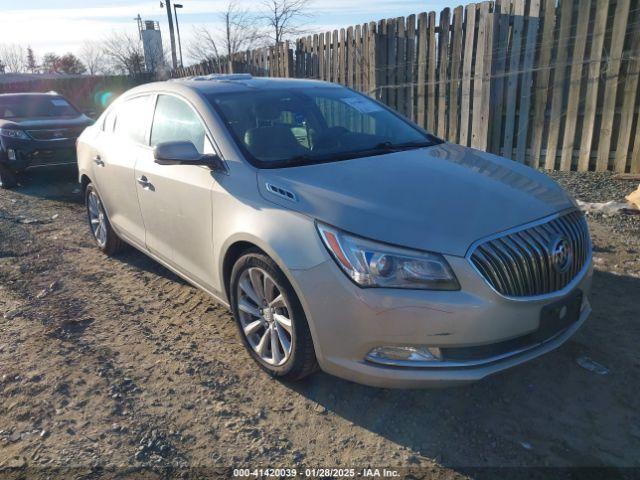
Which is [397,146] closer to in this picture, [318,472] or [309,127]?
[309,127]

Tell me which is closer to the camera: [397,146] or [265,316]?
[265,316]

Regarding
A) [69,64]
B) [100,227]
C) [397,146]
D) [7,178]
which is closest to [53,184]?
[7,178]

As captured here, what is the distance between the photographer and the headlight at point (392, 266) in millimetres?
2352

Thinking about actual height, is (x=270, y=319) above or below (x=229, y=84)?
below

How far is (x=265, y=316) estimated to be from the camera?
3.03 metres

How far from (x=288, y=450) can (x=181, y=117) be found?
2.43 m

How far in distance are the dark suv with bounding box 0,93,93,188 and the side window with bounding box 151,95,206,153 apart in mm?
5766

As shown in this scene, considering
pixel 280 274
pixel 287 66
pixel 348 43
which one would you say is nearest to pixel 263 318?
pixel 280 274

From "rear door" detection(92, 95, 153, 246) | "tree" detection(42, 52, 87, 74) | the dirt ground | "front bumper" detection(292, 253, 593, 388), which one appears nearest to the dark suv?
"rear door" detection(92, 95, 153, 246)

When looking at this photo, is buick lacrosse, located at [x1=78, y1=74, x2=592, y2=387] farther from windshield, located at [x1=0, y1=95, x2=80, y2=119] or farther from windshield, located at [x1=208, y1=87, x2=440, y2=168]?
windshield, located at [x1=0, y1=95, x2=80, y2=119]

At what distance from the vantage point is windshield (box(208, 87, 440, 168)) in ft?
10.8

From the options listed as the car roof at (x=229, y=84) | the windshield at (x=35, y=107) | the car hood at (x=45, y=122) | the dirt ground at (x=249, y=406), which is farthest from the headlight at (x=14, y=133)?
the dirt ground at (x=249, y=406)

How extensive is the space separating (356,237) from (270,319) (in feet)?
2.77

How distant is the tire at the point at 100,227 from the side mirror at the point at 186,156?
225cm
